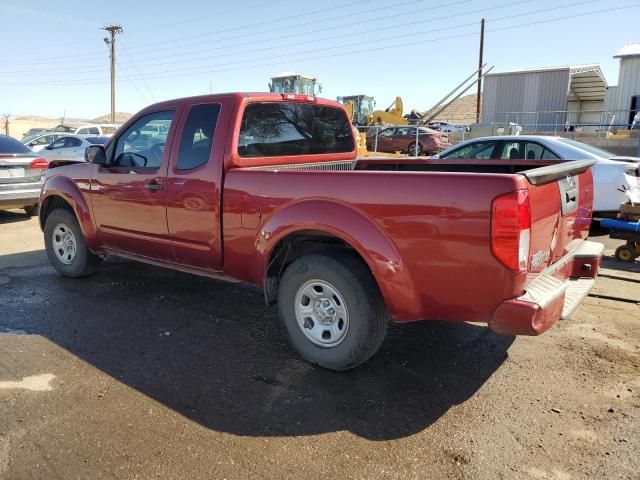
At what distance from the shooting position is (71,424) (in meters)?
3.05

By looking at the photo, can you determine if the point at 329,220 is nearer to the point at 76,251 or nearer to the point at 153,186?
the point at 153,186

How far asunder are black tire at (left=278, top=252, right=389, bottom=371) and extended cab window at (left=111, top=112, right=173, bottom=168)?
1.97 meters

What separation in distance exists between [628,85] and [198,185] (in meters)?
30.8

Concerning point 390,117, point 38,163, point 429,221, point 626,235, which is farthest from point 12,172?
→ point 390,117

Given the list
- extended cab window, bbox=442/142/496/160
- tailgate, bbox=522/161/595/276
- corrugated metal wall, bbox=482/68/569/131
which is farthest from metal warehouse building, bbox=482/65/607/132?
tailgate, bbox=522/161/595/276

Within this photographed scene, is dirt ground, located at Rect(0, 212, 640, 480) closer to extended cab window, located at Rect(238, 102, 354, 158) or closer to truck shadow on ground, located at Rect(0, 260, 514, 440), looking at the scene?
truck shadow on ground, located at Rect(0, 260, 514, 440)

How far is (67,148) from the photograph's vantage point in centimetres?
1712

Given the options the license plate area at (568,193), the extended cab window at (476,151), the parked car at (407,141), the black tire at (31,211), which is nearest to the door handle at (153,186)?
the license plate area at (568,193)

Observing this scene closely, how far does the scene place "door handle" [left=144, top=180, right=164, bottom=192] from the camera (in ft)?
15.0

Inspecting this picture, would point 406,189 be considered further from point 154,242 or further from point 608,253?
point 608,253

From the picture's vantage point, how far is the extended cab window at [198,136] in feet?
14.1

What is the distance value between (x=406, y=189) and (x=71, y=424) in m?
2.44

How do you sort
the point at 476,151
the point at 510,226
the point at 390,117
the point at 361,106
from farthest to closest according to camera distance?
the point at 361,106
the point at 390,117
the point at 476,151
the point at 510,226

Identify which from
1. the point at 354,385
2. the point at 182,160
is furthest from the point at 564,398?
the point at 182,160
